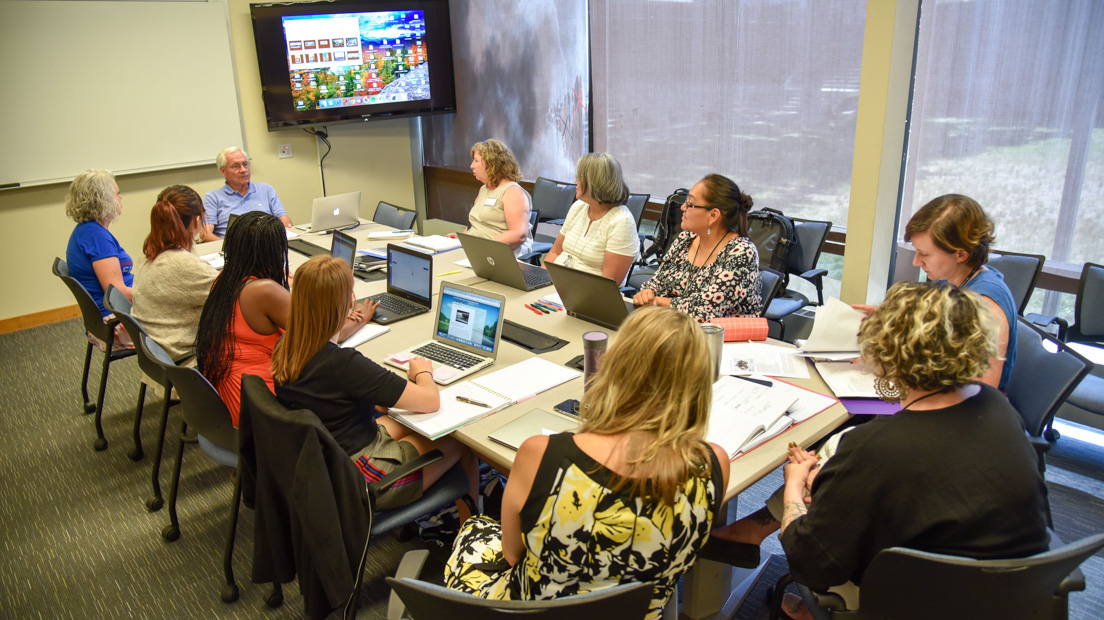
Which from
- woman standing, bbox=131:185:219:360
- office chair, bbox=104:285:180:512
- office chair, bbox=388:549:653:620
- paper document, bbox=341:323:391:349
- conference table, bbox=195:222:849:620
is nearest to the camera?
office chair, bbox=388:549:653:620

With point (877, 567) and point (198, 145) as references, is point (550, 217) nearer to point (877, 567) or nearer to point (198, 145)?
point (198, 145)

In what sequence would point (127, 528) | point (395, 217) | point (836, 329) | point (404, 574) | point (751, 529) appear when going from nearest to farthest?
1. point (404, 574)
2. point (751, 529)
3. point (836, 329)
4. point (127, 528)
5. point (395, 217)

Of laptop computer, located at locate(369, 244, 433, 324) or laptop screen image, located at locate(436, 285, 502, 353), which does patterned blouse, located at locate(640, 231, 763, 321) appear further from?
laptop computer, located at locate(369, 244, 433, 324)

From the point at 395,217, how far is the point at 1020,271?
144 inches

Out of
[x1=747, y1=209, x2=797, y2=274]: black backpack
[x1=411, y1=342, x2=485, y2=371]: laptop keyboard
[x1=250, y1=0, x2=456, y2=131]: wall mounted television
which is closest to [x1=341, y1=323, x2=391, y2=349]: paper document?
[x1=411, y1=342, x2=485, y2=371]: laptop keyboard

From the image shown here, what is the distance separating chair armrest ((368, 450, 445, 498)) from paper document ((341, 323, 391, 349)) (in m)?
0.78

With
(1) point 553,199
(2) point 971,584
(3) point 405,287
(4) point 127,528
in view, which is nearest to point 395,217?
(1) point 553,199

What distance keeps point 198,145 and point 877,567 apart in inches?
231

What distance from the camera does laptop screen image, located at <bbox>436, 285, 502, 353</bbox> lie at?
2.44 metres

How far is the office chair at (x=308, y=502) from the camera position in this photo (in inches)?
68.6

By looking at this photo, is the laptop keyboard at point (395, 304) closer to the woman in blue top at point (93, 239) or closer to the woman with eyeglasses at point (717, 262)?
the woman with eyeglasses at point (717, 262)

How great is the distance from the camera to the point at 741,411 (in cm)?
201

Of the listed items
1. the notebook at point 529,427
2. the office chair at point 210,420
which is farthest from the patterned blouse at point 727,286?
the office chair at point 210,420

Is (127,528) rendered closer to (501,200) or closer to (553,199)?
(501,200)
